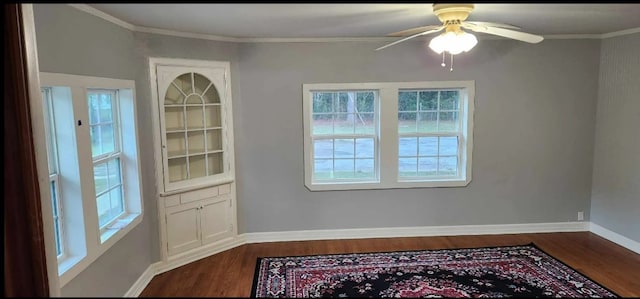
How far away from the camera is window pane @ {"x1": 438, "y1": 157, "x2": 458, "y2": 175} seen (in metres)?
4.93

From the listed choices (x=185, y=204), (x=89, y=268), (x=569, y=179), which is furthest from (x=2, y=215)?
(x=569, y=179)

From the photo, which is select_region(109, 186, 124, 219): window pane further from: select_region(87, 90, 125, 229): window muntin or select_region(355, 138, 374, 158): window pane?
select_region(355, 138, 374, 158): window pane

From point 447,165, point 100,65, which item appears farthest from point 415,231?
point 100,65

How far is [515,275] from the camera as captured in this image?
3.74 metres

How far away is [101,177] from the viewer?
3258 mm

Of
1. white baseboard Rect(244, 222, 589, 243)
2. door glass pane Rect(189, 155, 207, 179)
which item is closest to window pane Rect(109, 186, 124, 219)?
door glass pane Rect(189, 155, 207, 179)

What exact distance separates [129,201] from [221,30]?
1.81 meters

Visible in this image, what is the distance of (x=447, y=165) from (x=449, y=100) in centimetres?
80

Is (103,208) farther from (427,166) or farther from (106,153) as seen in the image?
(427,166)

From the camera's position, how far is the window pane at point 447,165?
16.2 ft

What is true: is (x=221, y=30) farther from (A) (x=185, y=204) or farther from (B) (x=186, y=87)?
(A) (x=185, y=204)

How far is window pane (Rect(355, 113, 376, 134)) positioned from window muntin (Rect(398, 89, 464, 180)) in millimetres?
322

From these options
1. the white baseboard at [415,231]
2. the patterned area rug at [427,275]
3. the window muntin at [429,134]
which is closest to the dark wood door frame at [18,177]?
the patterned area rug at [427,275]

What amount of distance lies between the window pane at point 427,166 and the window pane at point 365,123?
727 millimetres
